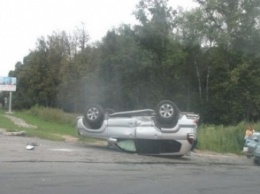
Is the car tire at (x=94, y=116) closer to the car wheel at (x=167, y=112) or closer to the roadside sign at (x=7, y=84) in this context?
the car wheel at (x=167, y=112)

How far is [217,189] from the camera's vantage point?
1059cm

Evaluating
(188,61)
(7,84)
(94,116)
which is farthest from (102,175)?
(188,61)

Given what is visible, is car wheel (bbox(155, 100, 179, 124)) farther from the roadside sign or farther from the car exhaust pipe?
the roadside sign

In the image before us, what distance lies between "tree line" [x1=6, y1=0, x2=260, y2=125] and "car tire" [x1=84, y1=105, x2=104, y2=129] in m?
38.2

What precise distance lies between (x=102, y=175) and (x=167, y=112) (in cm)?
614

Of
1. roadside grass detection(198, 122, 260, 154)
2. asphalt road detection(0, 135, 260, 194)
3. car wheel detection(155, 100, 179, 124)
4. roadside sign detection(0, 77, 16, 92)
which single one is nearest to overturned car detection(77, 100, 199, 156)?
car wheel detection(155, 100, 179, 124)

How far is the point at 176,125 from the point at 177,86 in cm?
4181

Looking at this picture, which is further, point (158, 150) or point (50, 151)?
point (158, 150)

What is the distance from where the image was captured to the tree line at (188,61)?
55.6m

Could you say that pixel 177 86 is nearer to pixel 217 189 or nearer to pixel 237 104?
pixel 237 104

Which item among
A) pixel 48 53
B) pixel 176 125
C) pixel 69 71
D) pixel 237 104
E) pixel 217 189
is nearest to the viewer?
pixel 217 189

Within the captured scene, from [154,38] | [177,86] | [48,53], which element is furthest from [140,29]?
[48,53]

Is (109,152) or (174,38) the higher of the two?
(174,38)

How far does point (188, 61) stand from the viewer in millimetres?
57594
